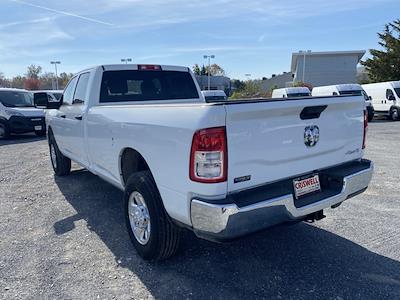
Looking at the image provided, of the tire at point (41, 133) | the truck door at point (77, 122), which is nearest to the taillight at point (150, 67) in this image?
the truck door at point (77, 122)

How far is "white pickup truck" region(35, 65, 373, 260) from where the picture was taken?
267 centimetres

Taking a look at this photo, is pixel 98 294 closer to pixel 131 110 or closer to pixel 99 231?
pixel 99 231

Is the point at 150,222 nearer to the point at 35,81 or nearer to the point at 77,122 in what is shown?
the point at 77,122

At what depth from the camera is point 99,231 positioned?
444cm

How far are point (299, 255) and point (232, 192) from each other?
1450 mm

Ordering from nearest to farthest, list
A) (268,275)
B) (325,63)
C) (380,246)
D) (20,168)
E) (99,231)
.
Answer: (268,275), (380,246), (99,231), (20,168), (325,63)

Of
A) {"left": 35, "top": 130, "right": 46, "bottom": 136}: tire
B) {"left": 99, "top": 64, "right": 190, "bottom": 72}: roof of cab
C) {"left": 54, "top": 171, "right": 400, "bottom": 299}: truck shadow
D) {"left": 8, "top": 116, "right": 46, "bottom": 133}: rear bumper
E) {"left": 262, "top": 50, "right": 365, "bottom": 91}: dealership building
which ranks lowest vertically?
{"left": 54, "top": 171, "right": 400, "bottom": 299}: truck shadow

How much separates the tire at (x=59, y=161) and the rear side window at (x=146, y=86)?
2.67 metres

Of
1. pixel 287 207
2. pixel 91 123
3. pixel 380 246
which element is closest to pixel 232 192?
pixel 287 207

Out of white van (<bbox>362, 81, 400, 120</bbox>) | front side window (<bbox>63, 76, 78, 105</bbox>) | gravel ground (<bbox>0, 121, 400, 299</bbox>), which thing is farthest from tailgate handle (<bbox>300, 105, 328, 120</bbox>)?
white van (<bbox>362, 81, 400, 120</bbox>)

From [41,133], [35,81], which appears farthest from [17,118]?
[35,81]

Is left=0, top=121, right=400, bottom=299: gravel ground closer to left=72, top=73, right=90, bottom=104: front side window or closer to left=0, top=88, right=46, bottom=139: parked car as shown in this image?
left=72, top=73, right=90, bottom=104: front side window

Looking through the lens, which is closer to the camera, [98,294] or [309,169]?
[98,294]

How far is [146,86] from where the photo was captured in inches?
206
